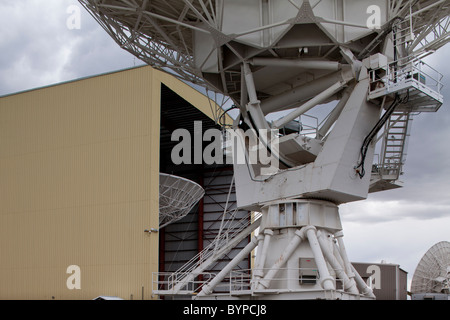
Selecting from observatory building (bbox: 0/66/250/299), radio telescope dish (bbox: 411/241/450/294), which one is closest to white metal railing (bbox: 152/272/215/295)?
observatory building (bbox: 0/66/250/299)

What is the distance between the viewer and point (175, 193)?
135 feet

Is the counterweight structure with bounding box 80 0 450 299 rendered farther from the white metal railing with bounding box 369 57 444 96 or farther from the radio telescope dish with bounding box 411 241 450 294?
the radio telescope dish with bounding box 411 241 450 294

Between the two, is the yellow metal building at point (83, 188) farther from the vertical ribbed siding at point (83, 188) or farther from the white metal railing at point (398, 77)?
the white metal railing at point (398, 77)

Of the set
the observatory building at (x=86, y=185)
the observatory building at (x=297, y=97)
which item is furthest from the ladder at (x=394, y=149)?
the observatory building at (x=86, y=185)

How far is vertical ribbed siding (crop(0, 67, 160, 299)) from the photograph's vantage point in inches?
1459

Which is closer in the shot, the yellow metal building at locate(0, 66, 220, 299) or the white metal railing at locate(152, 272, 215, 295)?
the white metal railing at locate(152, 272, 215, 295)

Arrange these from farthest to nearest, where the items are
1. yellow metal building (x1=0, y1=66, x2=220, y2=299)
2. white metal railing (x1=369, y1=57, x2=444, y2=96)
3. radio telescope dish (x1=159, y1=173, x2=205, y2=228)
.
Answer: radio telescope dish (x1=159, y1=173, x2=205, y2=228) < yellow metal building (x1=0, y1=66, x2=220, y2=299) < white metal railing (x1=369, y1=57, x2=444, y2=96)

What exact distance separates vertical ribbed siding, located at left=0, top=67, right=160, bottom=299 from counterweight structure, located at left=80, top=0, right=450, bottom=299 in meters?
14.2

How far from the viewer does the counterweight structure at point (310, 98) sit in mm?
20219

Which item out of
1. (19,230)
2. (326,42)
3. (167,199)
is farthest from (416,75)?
(19,230)

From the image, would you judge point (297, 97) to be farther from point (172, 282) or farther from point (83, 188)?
point (83, 188)

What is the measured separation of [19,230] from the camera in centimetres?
4178

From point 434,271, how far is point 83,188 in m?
23.1

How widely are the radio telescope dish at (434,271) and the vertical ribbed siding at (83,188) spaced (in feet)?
55.8
